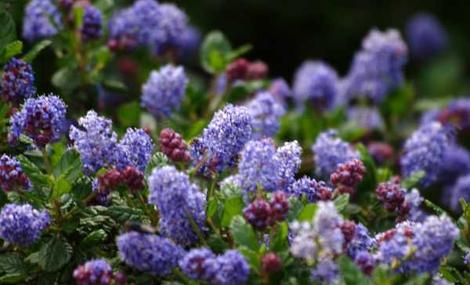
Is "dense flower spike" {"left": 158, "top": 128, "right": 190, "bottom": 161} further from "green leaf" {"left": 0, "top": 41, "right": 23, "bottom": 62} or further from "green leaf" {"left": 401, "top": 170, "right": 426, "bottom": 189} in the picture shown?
"green leaf" {"left": 401, "top": 170, "right": 426, "bottom": 189}

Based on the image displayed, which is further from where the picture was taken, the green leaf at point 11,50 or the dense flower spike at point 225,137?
the green leaf at point 11,50

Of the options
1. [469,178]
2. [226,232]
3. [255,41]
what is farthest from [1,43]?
[255,41]

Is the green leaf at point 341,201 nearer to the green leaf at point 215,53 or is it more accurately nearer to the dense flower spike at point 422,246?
the dense flower spike at point 422,246

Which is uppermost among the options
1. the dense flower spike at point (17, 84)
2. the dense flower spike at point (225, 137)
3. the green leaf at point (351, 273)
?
the dense flower spike at point (17, 84)

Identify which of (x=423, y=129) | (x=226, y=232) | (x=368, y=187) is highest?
(x=423, y=129)

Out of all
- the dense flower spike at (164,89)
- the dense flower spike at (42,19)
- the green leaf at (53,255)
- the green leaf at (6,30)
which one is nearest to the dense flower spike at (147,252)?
the green leaf at (53,255)

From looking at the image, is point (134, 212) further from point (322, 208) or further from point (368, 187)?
point (368, 187)
